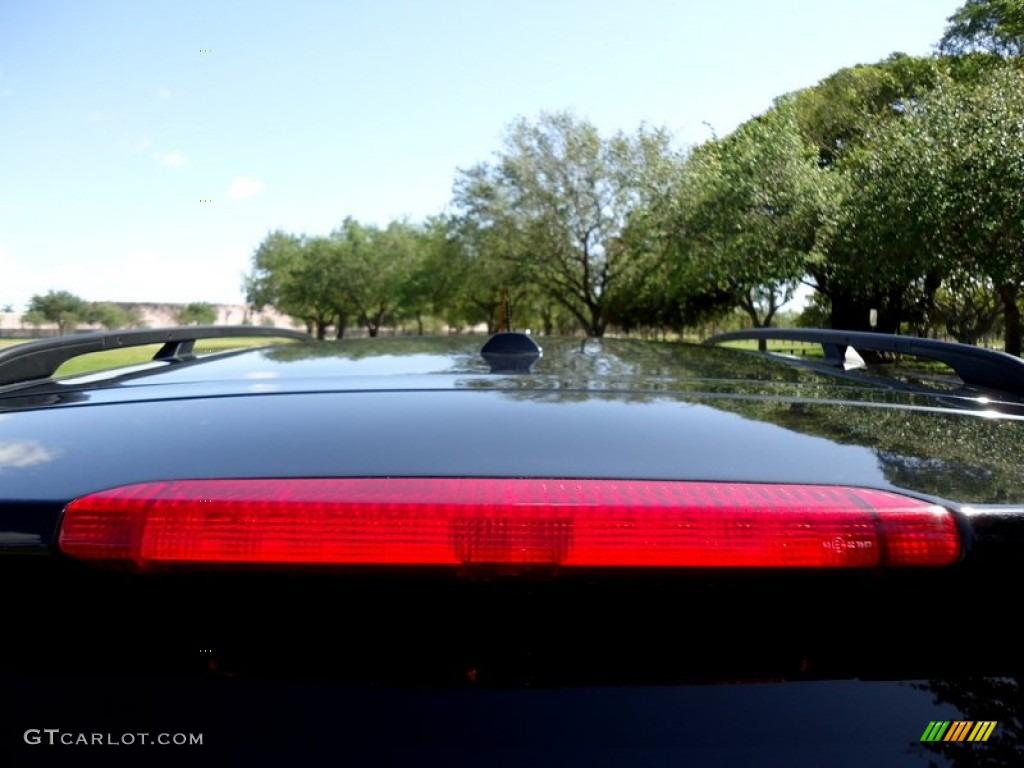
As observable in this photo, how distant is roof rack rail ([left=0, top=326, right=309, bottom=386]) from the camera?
93.2 inches

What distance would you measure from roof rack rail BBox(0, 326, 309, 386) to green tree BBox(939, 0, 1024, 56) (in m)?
36.3

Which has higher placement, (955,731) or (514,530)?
(514,530)

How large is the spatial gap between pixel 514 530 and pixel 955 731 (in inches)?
25.7

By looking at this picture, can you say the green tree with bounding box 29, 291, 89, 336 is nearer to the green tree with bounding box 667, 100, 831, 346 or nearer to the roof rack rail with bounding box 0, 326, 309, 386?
the green tree with bounding box 667, 100, 831, 346

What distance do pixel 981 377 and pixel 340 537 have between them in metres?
1.93

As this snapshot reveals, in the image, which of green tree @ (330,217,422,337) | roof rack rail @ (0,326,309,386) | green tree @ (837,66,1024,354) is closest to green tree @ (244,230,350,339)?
green tree @ (330,217,422,337)

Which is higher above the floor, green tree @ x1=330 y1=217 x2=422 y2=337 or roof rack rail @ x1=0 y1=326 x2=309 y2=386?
green tree @ x1=330 y1=217 x2=422 y2=337

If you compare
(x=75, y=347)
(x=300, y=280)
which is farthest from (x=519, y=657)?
(x=300, y=280)

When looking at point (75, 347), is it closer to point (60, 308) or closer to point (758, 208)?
point (758, 208)

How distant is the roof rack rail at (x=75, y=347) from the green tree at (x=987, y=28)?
119 feet

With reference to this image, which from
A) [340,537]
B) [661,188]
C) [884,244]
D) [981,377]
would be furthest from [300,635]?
[661,188]

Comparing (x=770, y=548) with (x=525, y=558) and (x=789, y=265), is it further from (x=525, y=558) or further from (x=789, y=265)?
(x=789, y=265)

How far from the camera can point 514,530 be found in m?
1.05

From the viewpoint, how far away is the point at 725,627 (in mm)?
1082
